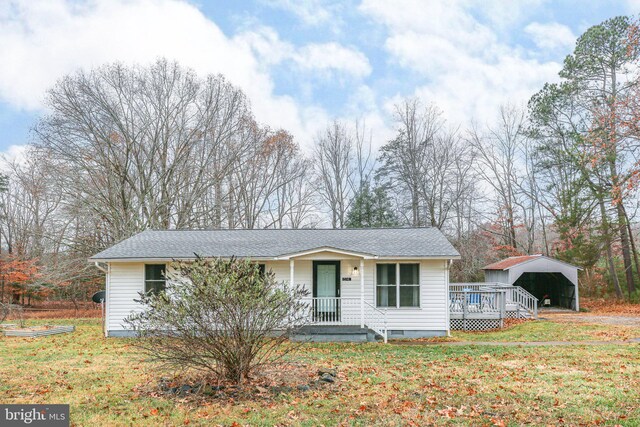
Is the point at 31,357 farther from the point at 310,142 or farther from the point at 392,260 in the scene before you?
the point at 310,142

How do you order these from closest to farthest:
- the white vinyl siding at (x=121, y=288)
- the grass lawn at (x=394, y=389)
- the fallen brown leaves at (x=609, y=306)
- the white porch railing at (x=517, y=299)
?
the grass lawn at (x=394, y=389)
the white vinyl siding at (x=121, y=288)
the white porch railing at (x=517, y=299)
the fallen brown leaves at (x=609, y=306)

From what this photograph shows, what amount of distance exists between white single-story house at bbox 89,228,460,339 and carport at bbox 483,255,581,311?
7.78m

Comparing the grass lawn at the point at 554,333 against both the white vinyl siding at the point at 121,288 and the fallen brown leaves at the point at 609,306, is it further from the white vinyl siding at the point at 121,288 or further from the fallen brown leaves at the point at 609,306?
the white vinyl siding at the point at 121,288

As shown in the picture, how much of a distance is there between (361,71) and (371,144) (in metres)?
9.17

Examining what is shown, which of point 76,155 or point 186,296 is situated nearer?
point 186,296

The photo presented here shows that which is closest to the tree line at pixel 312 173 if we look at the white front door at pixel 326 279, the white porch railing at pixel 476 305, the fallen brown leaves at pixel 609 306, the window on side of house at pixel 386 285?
the fallen brown leaves at pixel 609 306

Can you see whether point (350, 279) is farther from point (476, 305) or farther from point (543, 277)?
point (543, 277)

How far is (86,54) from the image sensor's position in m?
21.7

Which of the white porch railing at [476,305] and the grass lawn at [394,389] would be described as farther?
the white porch railing at [476,305]

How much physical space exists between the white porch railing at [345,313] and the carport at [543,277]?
9449 millimetres

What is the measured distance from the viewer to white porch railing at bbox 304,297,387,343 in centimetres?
1480

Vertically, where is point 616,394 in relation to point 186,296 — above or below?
below

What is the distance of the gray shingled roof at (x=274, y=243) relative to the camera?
15211mm

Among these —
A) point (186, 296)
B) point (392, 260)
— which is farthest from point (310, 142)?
point (186, 296)
